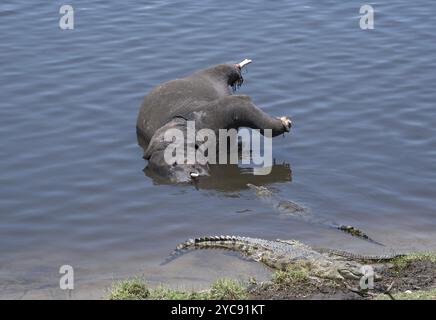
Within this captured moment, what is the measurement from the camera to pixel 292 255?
1152 cm

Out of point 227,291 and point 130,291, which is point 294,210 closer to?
point 227,291

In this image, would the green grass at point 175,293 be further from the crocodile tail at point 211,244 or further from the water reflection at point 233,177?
the water reflection at point 233,177

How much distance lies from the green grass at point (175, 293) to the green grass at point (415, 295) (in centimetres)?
145

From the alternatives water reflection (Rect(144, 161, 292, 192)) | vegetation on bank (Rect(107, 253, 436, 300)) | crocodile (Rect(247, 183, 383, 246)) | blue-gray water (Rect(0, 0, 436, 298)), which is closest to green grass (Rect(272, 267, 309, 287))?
A: vegetation on bank (Rect(107, 253, 436, 300))

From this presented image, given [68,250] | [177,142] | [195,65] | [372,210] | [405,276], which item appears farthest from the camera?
[195,65]

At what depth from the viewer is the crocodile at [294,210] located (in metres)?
12.8

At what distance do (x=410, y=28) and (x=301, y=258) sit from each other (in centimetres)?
1119

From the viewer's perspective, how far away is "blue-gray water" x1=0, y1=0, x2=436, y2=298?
12742mm

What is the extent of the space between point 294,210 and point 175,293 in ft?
12.6

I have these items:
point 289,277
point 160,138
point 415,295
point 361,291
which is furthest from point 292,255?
point 160,138

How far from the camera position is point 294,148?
1603cm

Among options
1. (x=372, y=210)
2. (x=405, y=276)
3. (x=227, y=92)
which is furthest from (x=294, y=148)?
(x=405, y=276)

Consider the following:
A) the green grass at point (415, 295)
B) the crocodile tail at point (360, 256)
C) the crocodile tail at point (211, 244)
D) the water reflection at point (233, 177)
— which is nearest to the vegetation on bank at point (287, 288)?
the green grass at point (415, 295)
